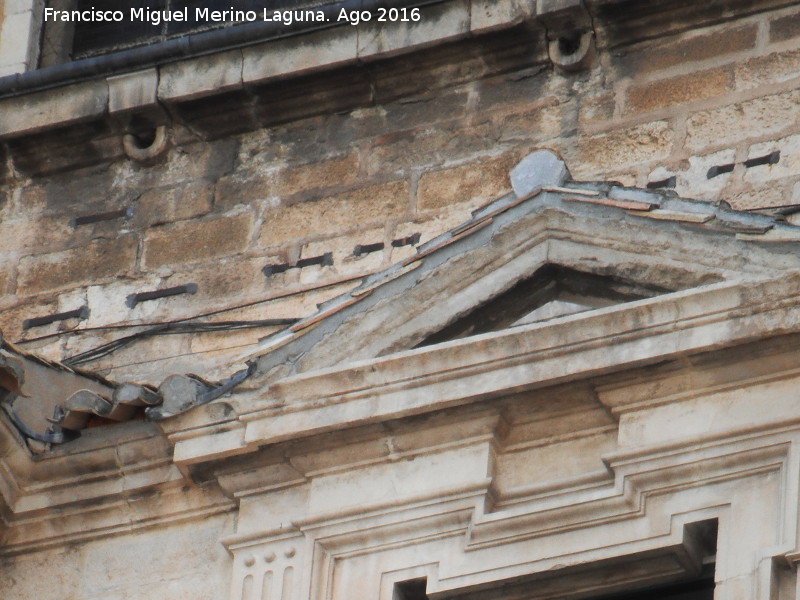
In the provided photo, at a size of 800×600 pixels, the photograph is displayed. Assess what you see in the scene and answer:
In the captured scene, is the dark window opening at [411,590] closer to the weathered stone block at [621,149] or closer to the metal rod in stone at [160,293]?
the weathered stone block at [621,149]

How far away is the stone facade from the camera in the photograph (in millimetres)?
6500

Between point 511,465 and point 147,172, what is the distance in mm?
2354

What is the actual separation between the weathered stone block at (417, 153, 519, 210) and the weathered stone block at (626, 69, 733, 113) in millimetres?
409

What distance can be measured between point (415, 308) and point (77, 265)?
1889mm

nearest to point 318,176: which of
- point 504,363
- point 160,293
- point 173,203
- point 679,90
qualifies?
point 173,203

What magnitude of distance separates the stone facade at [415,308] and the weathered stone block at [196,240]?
0.03 feet

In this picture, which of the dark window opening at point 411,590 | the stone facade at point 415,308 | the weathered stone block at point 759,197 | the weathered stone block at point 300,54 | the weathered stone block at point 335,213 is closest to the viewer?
the stone facade at point 415,308

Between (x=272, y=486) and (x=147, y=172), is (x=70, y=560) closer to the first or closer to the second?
(x=272, y=486)

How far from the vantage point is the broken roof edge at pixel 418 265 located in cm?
686

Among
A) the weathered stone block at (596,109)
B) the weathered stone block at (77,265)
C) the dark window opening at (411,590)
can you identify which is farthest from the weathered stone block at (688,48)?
the dark window opening at (411,590)

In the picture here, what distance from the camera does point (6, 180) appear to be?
28.9 feet

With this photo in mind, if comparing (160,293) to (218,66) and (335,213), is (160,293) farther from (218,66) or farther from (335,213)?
(218,66)

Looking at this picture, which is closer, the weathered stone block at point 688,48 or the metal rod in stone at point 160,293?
the weathered stone block at point 688,48

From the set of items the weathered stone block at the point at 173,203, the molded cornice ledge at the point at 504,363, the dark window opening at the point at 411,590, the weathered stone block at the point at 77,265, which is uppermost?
the weathered stone block at the point at 173,203
